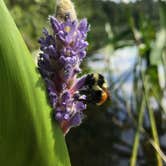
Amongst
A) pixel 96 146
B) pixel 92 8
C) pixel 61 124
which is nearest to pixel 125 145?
pixel 96 146

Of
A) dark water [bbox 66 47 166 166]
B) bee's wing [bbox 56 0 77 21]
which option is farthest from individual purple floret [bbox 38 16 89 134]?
dark water [bbox 66 47 166 166]

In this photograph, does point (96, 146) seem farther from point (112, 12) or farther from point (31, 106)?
point (31, 106)

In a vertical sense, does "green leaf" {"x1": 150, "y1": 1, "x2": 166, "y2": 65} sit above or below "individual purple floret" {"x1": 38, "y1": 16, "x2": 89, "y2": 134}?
above

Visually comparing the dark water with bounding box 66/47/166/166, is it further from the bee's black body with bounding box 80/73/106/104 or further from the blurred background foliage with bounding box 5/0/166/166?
the bee's black body with bounding box 80/73/106/104

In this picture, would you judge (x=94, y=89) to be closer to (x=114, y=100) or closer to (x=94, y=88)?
(x=94, y=88)

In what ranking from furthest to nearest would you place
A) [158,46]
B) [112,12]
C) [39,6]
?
[112,12] < [39,6] < [158,46]

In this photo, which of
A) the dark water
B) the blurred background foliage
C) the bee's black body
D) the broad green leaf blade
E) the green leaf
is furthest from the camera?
the dark water

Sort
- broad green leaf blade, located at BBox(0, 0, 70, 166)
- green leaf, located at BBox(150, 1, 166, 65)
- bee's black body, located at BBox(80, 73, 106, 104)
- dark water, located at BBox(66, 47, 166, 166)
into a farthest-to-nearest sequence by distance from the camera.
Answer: dark water, located at BBox(66, 47, 166, 166) → green leaf, located at BBox(150, 1, 166, 65) → bee's black body, located at BBox(80, 73, 106, 104) → broad green leaf blade, located at BBox(0, 0, 70, 166)
